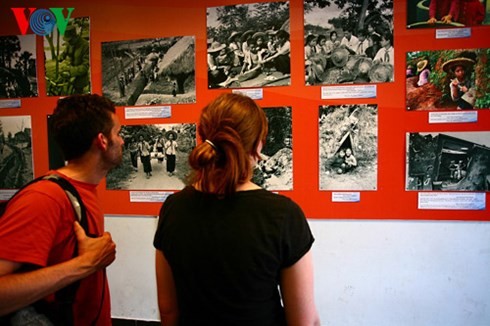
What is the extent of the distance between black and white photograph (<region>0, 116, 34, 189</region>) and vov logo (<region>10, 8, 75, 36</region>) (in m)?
0.68

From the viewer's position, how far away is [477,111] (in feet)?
6.40

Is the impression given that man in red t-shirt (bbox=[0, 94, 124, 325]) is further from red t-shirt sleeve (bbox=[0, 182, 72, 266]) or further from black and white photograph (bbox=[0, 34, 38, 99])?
black and white photograph (bbox=[0, 34, 38, 99])

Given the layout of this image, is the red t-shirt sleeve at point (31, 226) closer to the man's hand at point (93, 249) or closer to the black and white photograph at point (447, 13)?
the man's hand at point (93, 249)

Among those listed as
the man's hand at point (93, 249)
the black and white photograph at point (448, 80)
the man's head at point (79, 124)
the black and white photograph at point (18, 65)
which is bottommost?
the man's hand at point (93, 249)

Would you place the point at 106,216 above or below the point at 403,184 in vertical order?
below

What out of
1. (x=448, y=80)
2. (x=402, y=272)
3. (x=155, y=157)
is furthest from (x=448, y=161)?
(x=155, y=157)

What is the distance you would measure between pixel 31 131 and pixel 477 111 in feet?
10.3

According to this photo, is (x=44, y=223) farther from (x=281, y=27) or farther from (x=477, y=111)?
(x=477, y=111)

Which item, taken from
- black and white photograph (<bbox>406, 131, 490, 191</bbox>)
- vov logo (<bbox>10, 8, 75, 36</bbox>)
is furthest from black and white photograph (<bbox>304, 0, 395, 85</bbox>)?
vov logo (<bbox>10, 8, 75, 36</bbox>)

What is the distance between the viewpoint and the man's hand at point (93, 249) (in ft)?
3.53

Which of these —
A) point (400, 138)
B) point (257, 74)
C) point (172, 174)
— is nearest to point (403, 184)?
point (400, 138)

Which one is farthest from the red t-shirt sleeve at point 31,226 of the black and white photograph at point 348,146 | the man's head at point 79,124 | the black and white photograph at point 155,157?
the black and white photograph at point 348,146

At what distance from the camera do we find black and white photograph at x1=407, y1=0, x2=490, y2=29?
1930 mm

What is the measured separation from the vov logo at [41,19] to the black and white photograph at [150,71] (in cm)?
38
